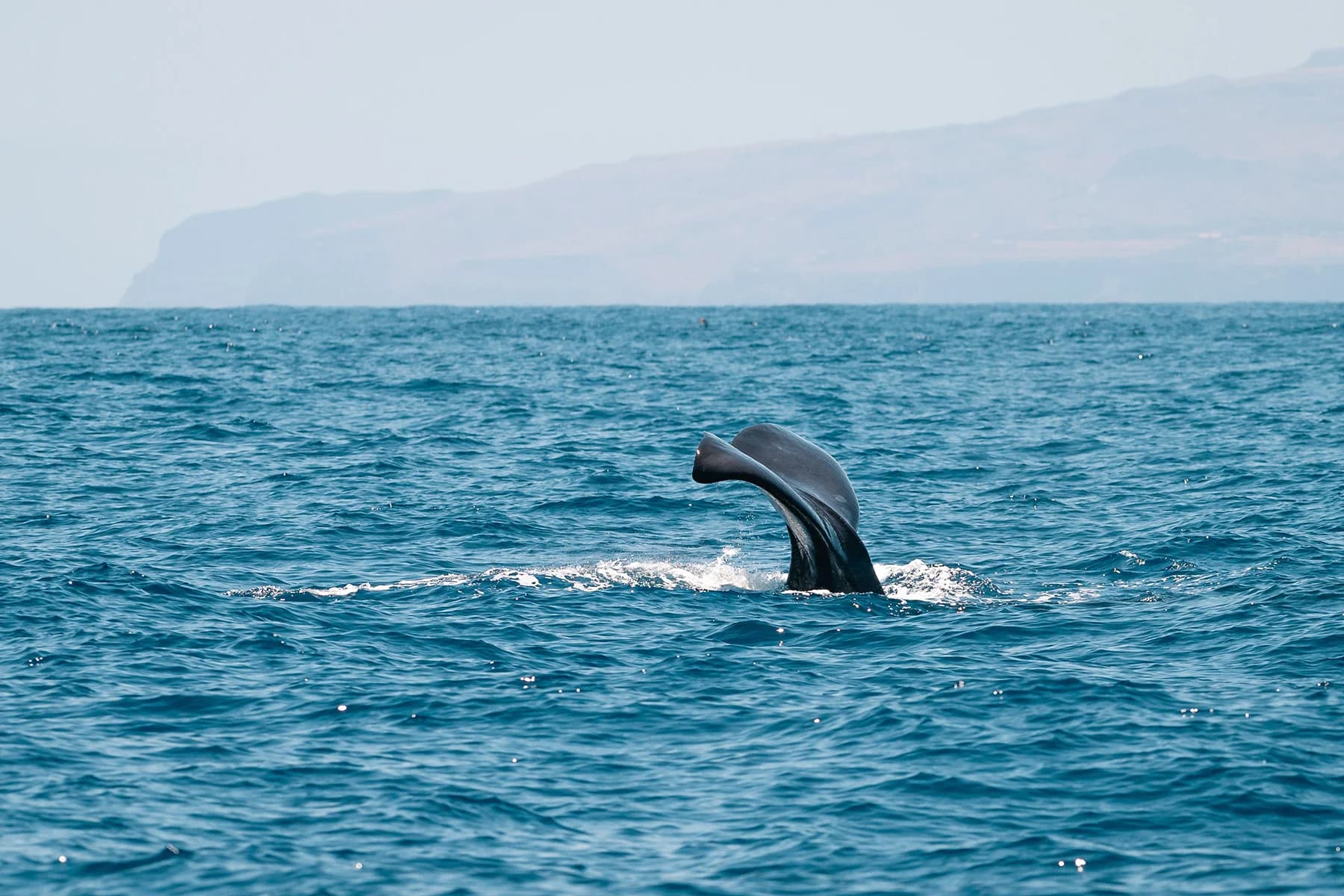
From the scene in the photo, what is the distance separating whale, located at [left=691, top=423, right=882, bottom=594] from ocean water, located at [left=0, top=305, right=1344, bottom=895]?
430 millimetres

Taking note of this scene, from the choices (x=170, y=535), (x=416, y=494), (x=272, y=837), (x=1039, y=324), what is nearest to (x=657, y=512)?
(x=416, y=494)

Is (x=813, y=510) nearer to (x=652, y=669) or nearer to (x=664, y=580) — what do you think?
(x=652, y=669)

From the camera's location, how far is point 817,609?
18156mm

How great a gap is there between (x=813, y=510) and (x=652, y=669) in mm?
2882

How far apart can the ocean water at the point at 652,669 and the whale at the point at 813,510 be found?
16.9 inches

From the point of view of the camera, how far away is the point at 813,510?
690 inches

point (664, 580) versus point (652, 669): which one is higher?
point (664, 580)

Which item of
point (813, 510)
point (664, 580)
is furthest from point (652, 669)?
point (664, 580)

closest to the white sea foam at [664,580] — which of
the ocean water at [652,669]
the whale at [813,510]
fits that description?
the ocean water at [652,669]

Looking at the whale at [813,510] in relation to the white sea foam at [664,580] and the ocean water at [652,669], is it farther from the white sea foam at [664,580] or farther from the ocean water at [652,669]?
the ocean water at [652,669]

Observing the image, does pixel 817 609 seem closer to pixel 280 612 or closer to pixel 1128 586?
pixel 1128 586

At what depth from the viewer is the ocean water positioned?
36.6 ft

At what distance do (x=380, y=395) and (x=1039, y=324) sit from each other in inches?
2889

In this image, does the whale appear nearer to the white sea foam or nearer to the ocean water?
the white sea foam
